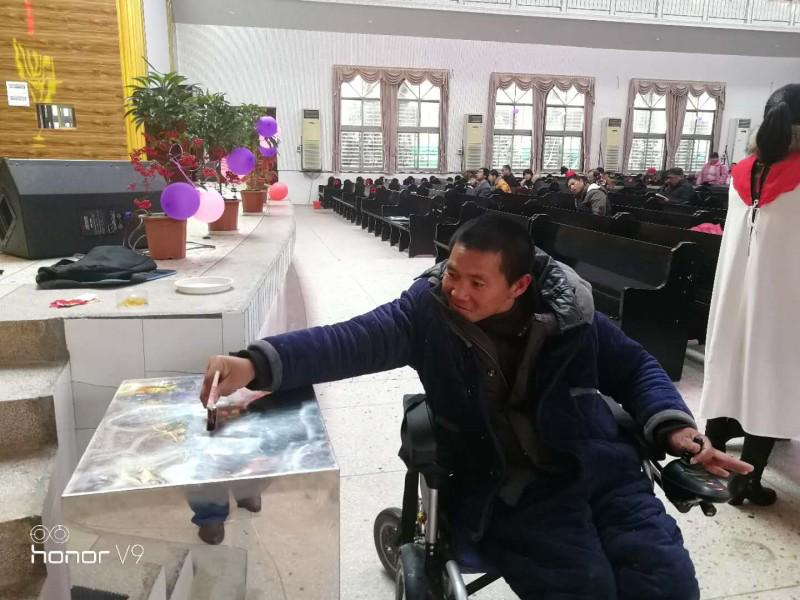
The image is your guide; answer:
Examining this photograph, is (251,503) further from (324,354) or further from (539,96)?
(539,96)

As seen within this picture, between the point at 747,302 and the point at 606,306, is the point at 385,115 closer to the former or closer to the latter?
the point at 606,306

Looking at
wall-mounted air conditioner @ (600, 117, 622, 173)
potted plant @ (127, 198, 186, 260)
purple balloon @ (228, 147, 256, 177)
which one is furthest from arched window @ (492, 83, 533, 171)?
potted plant @ (127, 198, 186, 260)

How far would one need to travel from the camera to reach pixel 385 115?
53.4 ft

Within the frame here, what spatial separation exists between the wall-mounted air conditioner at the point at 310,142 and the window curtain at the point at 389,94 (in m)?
0.45

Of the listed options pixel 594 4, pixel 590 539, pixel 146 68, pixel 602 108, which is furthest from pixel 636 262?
pixel 602 108

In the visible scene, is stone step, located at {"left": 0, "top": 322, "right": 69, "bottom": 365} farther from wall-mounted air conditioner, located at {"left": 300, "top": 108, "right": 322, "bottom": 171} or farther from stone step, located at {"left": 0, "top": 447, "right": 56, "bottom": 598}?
wall-mounted air conditioner, located at {"left": 300, "top": 108, "right": 322, "bottom": 171}

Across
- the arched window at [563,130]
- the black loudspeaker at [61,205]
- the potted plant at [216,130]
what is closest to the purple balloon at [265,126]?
the potted plant at [216,130]

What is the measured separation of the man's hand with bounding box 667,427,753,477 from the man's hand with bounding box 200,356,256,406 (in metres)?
0.96

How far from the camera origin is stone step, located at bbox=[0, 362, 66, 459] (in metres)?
1.59

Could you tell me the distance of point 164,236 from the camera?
2.78 meters

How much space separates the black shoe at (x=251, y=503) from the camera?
3.72 feet

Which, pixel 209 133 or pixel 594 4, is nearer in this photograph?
pixel 209 133

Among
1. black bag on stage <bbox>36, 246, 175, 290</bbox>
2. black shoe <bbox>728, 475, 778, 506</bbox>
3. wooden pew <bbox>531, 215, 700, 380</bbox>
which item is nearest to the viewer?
black bag on stage <bbox>36, 246, 175, 290</bbox>

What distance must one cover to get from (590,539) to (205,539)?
776 millimetres
